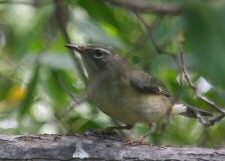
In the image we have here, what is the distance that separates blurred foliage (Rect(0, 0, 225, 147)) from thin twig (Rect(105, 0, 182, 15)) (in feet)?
2.32

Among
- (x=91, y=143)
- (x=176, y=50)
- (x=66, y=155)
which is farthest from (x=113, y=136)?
(x=176, y=50)

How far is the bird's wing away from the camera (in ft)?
15.2

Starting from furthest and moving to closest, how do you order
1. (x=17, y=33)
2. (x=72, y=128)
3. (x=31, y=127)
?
(x=31, y=127)
(x=72, y=128)
(x=17, y=33)

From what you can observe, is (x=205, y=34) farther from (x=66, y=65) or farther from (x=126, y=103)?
(x=126, y=103)

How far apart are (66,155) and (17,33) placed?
85 centimetres

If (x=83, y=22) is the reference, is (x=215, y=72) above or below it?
below

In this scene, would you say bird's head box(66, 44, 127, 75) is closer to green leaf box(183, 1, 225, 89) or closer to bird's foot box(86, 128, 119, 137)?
bird's foot box(86, 128, 119, 137)

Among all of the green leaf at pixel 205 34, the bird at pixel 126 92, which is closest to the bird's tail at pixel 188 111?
the bird at pixel 126 92

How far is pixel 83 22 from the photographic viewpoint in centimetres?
336

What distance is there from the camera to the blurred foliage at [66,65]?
261 centimetres

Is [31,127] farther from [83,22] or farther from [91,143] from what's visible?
[83,22]

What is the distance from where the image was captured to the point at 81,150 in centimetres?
338

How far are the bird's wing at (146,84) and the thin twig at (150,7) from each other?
11.9 feet

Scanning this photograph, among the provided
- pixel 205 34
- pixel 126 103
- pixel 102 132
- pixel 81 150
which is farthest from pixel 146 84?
pixel 205 34
